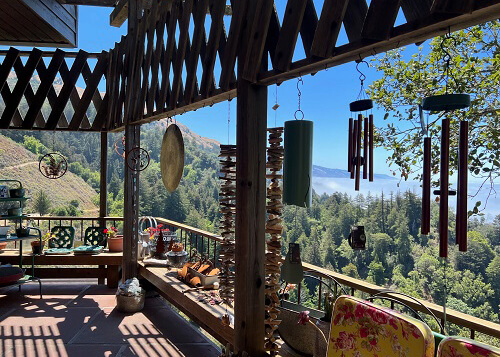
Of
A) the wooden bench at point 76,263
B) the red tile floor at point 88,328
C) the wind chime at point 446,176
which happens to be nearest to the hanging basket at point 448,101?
the wind chime at point 446,176

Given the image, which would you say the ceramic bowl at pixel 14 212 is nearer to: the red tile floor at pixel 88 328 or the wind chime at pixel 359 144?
the red tile floor at pixel 88 328

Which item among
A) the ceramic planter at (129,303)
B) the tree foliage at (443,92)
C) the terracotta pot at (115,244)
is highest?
the tree foliage at (443,92)

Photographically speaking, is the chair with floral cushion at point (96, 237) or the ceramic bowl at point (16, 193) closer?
the ceramic bowl at point (16, 193)

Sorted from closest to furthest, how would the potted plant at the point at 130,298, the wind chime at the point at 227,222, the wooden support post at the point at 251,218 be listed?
1. the wooden support post at the point at 251,218
2. the wind chime at the point at 227,222
3. the potted plant at the point at 130,298

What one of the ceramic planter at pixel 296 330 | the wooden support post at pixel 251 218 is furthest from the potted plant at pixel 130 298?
the ceramic planter at pixel 296 330

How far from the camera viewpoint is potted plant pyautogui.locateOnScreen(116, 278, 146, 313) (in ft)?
15.2

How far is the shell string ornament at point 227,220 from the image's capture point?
3.15 meters

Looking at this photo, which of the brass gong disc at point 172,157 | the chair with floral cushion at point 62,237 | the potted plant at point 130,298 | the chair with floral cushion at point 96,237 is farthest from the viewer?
the chair with floral cushion at point 96,237

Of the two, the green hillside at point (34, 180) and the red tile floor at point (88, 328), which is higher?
the green hillside at point (34, 180)

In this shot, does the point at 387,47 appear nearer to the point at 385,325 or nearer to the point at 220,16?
the point at 385,325

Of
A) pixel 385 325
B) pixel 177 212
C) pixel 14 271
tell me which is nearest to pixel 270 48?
pixel 385 325

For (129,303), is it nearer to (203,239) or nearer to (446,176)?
(203,239)

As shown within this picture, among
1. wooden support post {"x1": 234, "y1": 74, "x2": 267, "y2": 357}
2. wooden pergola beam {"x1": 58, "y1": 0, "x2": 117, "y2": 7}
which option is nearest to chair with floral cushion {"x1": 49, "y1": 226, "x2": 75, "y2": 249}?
wooden pergola beam {"x1": 58, "y1": 0, "x2": 117, "y2": 7}

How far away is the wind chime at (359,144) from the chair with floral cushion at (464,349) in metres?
0.72
